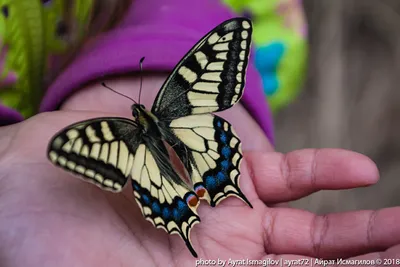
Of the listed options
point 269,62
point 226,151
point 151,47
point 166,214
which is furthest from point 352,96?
point 166,214

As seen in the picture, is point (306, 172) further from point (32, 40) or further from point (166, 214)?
point (32, 40)

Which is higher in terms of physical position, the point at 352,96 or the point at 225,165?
the point at 225,165

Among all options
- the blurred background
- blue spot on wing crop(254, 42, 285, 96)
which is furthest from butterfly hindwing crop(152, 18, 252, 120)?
the blurred background

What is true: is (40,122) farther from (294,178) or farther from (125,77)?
(294,178)

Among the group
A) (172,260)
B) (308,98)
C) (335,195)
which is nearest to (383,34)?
(308,98)

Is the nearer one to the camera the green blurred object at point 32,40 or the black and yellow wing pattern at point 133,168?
A: the black and yellow wing pattern at point 133,168

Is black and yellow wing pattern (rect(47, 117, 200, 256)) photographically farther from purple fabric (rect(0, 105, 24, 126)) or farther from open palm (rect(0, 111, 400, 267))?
purple fabric (rect(0, 105, 24, 126))

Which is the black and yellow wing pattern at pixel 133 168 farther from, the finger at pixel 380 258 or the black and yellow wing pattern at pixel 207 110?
the finger at pixel 380 258

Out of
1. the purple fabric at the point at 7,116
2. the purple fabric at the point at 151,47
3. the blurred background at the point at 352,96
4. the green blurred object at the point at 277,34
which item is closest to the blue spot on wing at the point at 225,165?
the purple fabric at the point at 151,47
